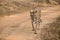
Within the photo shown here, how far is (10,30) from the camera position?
6.34 feet

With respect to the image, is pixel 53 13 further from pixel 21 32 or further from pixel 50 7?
pixel 21 32

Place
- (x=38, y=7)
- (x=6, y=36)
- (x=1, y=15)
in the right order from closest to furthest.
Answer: (x=6, y=36), (x=1, y=15), (x=38, y=7)

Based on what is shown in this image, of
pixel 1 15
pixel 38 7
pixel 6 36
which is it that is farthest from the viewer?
pixel 38 7

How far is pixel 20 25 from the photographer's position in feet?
6.63

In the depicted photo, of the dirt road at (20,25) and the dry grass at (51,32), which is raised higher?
the dirt road at (20,25)

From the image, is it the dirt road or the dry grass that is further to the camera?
the dry grass

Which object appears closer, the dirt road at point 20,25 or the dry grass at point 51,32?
the dirt road at point 20,25

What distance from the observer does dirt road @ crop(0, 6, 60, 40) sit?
1.91 metres

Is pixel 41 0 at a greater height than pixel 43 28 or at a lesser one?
greater

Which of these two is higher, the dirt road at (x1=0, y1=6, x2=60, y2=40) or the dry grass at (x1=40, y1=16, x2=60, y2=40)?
the dirt road at (x1=0, y1=6, x2=60, y2=40)

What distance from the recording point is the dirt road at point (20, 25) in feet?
6.26

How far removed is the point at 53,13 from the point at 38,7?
220 mm

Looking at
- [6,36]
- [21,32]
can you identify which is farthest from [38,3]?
[6,36]

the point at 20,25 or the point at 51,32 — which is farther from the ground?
the point at 20,25
